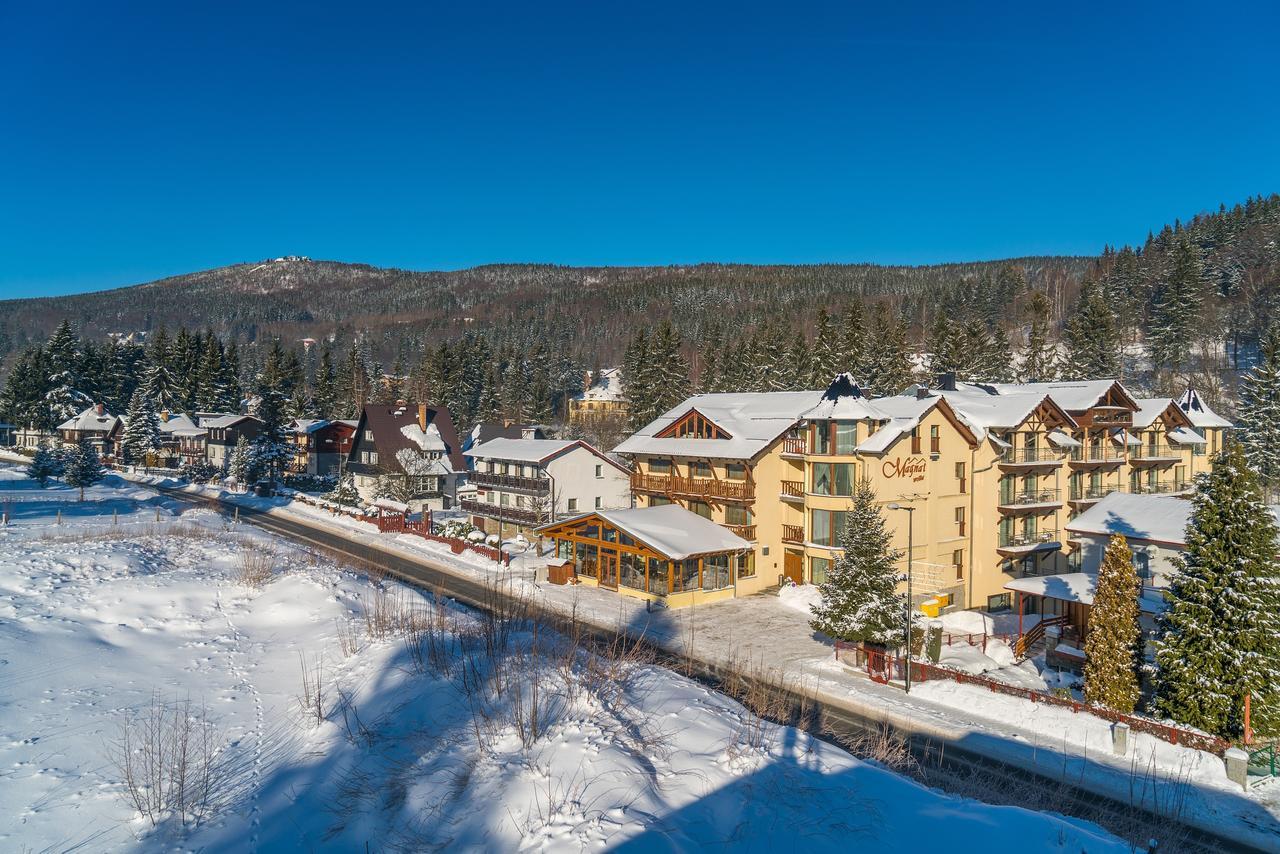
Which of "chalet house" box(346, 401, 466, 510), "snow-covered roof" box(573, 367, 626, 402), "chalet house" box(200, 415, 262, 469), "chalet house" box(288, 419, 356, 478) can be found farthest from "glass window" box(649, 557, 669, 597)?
"snow-covered roof" box(573, 367, 626, 402)

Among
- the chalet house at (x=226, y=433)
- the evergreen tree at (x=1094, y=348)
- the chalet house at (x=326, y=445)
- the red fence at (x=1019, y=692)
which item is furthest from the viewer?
the chalet house at (x=226, y=433)

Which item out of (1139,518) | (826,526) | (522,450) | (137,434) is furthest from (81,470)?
(1139,518)

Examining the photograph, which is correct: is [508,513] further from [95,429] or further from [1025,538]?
[95,429]

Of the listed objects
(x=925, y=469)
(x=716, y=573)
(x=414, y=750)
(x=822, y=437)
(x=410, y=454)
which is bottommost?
(x=716, y=573)

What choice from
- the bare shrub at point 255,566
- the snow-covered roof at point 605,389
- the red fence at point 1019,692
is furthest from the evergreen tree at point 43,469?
the snow-covered roof at point 605,389

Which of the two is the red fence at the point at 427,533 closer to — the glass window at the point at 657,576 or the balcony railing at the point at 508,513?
the balcony railing at the point at 508,513

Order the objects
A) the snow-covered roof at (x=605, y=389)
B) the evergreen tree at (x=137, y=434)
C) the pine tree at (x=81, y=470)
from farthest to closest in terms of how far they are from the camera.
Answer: the snow-covered roof at (x=605, y=389) < the evergreen tree at (x=137, y=434) < the pine tree at (x=81, y=470)

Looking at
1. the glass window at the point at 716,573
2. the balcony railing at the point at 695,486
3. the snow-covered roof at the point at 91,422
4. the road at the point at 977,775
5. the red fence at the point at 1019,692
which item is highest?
the snow-covered roof at the point at 91,422
